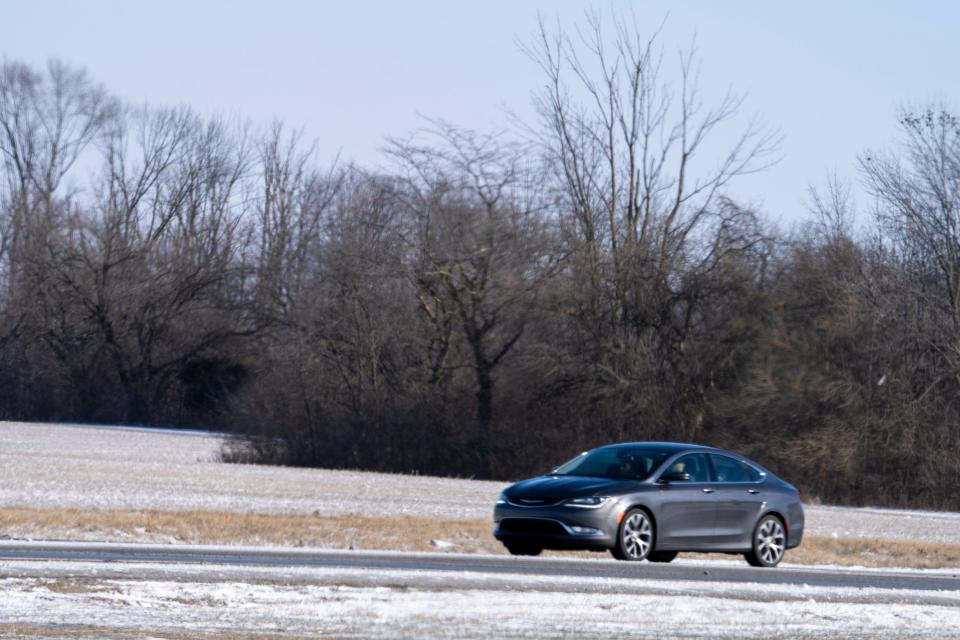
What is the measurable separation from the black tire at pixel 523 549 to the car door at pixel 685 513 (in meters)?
1.64

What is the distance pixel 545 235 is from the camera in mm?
51344

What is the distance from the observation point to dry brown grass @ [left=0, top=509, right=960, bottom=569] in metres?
21.2

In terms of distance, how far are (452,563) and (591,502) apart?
1.92 meters

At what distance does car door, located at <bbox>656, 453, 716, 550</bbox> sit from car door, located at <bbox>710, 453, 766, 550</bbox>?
0.14 m

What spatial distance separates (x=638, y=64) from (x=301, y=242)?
35.7 m

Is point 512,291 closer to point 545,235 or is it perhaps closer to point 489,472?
A: point 545,235

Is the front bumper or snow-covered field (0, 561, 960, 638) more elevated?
the front bumper

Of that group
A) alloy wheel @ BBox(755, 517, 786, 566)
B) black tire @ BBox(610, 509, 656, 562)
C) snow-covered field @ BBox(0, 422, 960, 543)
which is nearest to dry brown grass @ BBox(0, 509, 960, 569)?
snow-covered field @ BBox(0, 422, 960, 543)

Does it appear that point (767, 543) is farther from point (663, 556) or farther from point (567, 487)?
point (567, 487)

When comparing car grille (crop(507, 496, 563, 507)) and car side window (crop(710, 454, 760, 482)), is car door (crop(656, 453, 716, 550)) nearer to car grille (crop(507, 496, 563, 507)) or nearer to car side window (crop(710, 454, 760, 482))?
car side window (crop(710, 454, 760, 482))

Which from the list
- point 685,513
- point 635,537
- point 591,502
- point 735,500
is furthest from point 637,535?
point 735,500

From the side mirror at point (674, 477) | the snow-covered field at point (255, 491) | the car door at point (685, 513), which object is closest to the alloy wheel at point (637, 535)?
the car door at point (685, 513)

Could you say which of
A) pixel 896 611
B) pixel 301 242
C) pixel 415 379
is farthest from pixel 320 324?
pixel 896 611

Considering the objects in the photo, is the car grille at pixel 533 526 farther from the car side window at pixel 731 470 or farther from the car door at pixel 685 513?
the car side window at pixel 731 470
